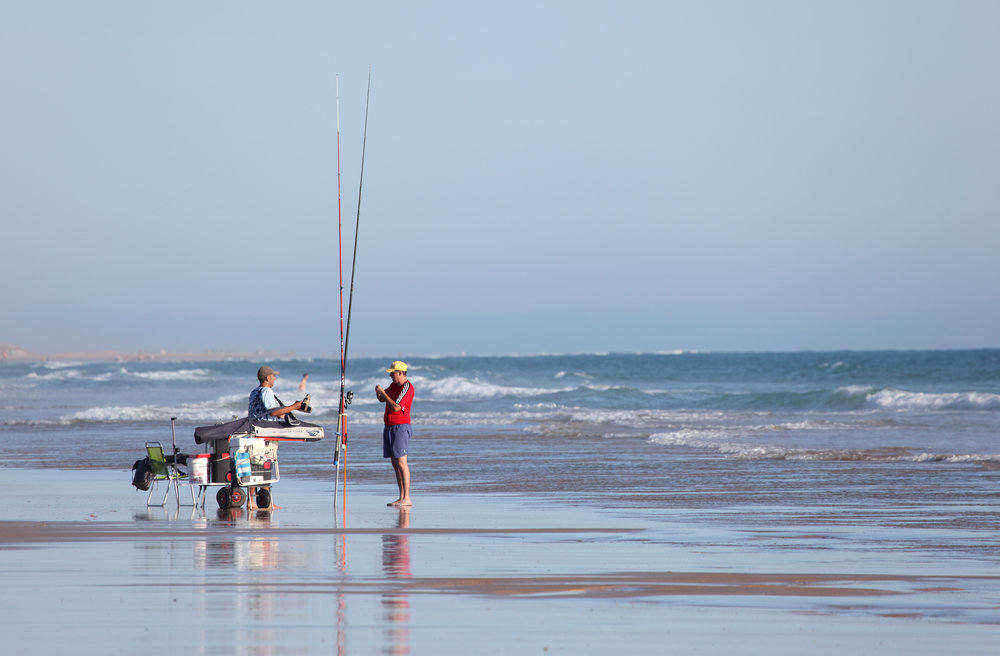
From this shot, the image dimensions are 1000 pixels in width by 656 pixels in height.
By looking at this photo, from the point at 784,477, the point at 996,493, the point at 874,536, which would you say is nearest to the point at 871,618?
the point at 874,536

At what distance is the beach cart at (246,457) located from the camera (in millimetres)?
11281

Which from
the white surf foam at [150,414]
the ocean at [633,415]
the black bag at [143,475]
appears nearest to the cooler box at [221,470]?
the black bag at [143,475]

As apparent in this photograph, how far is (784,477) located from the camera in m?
14.6

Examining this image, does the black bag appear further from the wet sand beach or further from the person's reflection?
the person's reflection

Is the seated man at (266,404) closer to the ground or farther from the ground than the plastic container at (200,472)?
farther from the ground

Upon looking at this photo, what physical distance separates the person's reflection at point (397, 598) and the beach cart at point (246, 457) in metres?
2.25

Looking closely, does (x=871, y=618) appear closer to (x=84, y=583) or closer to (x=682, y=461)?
(x=84, y=583)

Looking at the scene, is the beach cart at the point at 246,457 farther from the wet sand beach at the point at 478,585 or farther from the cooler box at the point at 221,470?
the wet sand beach at the point at 478,585

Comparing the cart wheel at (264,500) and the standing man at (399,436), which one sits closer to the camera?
the cart wheel at (264,500)

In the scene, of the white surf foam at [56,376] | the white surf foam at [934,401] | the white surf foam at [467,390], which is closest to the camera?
the white surf foam at [934,401]

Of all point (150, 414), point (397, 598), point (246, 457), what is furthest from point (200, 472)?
point (150, 414)

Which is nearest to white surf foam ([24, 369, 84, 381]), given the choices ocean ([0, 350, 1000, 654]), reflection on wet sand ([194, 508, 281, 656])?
ocean ([0, 350, 1000, 654])

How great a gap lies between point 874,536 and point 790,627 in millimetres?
3659

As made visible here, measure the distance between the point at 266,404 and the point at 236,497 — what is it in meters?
0.86
